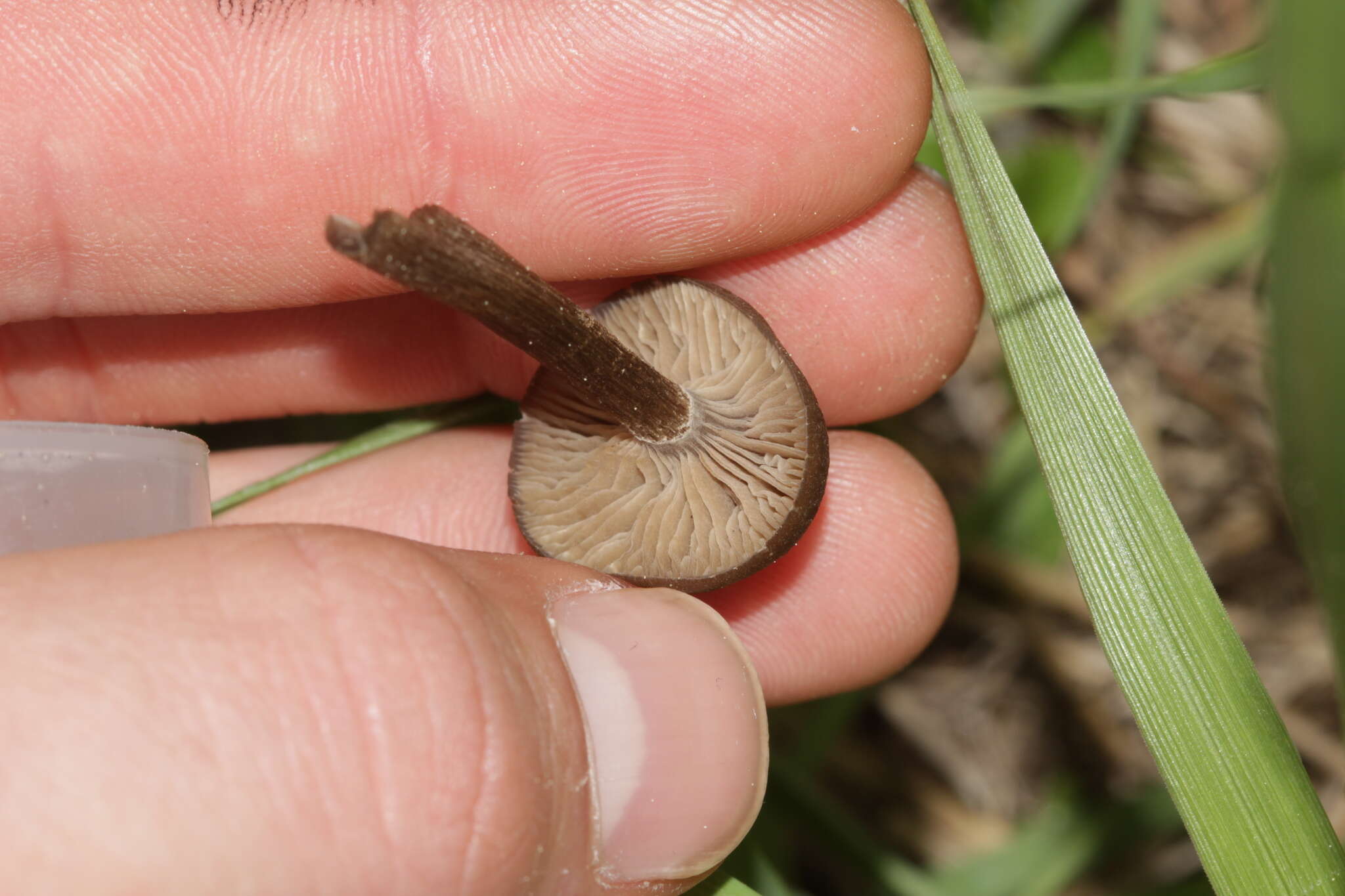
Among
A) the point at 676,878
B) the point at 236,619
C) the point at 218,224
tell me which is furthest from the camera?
the point at 218,224

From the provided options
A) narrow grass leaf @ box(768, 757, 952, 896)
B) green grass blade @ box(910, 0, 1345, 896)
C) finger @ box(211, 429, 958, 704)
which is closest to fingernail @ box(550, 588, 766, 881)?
green grass blade @ box(910, 0, 1345, 896)

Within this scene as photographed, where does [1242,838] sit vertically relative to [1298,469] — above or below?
below

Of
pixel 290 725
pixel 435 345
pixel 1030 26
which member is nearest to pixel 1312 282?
pixel 290 725

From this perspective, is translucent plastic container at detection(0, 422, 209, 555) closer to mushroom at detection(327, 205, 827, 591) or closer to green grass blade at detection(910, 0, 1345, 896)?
mushroom at detection(327, 205, 827, 591)

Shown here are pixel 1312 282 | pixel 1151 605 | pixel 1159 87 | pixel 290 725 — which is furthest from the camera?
pixel 1159 87

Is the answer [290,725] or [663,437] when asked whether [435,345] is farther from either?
[290,725]

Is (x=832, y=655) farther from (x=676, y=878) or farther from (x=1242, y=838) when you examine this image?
(x=1242, y=838)

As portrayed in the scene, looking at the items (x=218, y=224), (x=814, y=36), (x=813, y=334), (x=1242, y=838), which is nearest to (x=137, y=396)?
(x=218, y=224)
